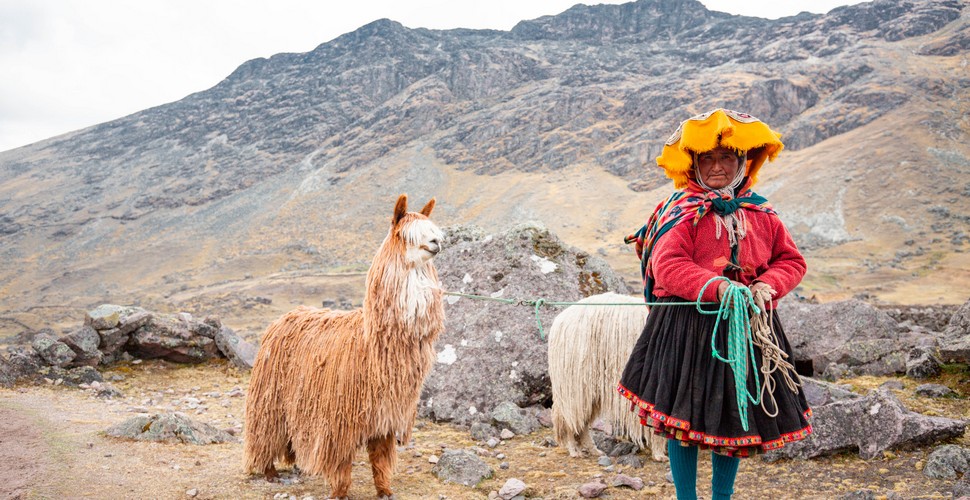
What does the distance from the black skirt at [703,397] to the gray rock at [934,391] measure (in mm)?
3763

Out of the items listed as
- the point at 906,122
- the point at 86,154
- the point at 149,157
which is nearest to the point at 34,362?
the point at 906,122

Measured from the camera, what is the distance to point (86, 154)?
357 ft

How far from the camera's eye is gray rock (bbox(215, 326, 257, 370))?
8.38 metres

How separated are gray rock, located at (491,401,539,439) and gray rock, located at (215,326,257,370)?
14.6ft

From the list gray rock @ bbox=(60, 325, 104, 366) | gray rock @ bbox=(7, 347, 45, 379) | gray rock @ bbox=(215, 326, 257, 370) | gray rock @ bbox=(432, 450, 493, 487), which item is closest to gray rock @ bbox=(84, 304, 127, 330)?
gray rock @ bbox=(60, 325, 104, 366)

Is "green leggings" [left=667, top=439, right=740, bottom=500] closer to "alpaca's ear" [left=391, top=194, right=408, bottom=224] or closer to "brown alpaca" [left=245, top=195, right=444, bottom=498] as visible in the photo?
"brown alpaca" [left=245, top=195, right=444, bottom=498]

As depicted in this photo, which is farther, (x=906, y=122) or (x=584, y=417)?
(x=906, y=122)

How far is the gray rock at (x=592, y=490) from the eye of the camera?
400cm

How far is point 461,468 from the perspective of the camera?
178 inches

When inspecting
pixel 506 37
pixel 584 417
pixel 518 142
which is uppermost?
pixel 506 37

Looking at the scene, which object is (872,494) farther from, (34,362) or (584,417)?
(34,362)

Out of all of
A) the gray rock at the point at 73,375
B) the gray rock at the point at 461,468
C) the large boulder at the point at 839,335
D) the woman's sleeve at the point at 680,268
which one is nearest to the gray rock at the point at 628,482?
the gray rock at the point at 461,468

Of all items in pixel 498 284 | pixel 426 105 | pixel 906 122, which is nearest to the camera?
pixel 498 284

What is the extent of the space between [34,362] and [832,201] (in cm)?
5540
